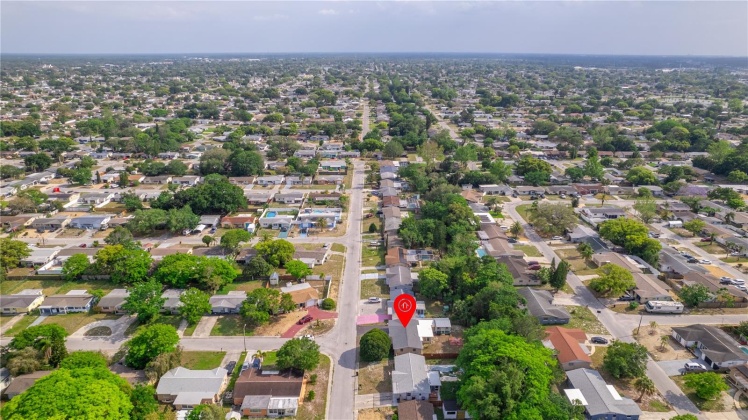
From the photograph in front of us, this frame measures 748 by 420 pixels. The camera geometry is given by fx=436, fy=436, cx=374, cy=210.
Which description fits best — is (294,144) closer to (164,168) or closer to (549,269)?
(164,168)

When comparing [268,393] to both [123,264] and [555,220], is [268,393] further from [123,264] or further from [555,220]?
[555,220]

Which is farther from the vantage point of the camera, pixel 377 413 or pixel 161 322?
pixel 161 322

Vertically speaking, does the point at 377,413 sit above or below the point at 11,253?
below

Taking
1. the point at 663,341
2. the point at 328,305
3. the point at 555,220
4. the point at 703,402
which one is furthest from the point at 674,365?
the point at 328,305

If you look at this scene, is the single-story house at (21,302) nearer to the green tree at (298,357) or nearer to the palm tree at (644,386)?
the green tree at (298,357)

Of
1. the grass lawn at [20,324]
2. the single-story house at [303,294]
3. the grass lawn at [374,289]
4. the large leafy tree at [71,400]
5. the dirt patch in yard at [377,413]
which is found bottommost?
the dirt patch in yard at [377,413]

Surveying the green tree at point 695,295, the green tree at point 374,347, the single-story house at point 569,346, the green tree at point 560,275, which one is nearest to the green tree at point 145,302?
the green tree at point 374,347

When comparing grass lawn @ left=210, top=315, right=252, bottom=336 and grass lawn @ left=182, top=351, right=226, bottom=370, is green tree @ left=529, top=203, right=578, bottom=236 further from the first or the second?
grass lawn @ left=182, top=351, right=226, bottom=370
